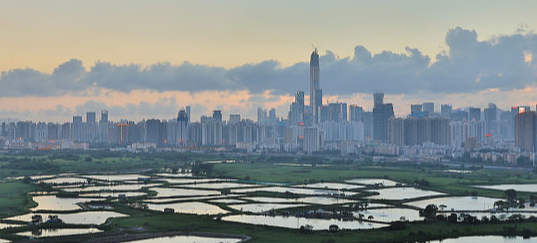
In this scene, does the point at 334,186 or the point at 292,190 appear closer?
the point at 292,190

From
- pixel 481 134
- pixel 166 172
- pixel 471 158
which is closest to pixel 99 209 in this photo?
pixel 166 172

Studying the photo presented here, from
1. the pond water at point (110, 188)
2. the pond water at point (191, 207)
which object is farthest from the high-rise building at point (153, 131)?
the pond water at point (191, 207)

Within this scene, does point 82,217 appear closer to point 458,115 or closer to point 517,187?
point 517,187

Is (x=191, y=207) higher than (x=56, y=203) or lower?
lower

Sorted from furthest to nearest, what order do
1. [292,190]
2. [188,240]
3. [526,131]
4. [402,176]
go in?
[526,131] < [402,176] < [292,190] < [188,240]

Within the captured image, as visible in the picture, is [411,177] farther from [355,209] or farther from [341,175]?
[355,209]

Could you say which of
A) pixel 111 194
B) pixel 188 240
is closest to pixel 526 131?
pixel 111 194
